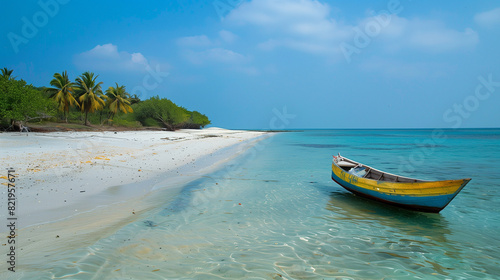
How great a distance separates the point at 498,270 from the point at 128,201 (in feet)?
28.5

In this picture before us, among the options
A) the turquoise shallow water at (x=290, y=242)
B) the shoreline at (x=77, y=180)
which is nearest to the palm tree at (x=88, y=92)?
the shoreline at (x=77, y=180)

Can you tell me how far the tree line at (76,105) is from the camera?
26062 millimetres

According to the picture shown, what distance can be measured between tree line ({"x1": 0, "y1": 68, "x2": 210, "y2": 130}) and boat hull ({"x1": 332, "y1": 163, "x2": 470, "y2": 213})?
105ft

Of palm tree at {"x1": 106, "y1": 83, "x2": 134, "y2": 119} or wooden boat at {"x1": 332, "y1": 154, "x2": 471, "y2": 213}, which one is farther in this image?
palm tree at {"x1": 106, "y1": 83, "x2": 134, "y2": 119}

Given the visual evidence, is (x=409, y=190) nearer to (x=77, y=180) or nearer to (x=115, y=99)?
(x=77, y=180)

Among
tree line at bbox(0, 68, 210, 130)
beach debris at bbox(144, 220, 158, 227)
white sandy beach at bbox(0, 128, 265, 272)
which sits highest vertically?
A: tree line at bbox(0, 68, 210, 130)

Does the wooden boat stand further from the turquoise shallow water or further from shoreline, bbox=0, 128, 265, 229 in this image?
shoreline, bbox=0, 128, 265, 229

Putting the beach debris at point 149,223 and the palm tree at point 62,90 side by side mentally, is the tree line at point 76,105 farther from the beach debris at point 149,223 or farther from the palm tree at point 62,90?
the beach debris at point 149,223

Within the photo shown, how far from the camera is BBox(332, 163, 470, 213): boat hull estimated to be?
6.52m

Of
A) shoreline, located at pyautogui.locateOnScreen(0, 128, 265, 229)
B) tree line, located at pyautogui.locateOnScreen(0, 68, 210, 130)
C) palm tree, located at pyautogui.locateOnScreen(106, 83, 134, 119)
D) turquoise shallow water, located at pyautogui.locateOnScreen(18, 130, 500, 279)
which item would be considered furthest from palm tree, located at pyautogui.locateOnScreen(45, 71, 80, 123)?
turquoise shallow water, located at pyautogui.locateOnScreen(18, 130, 500, 279)

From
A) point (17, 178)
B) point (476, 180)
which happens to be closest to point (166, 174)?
point (17, 178)

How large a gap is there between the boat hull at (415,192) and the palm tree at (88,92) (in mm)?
49081

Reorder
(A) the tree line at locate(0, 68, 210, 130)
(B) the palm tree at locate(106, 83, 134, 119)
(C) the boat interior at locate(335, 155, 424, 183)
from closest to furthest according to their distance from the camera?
(C) the boat interior at locate(335, 155, 424, 183)
(A) the tree line at locate(0, 68, 210, 130)
(B) the palm tree at locate(106, 83, 134, 119)

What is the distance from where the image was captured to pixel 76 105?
1898 inches
